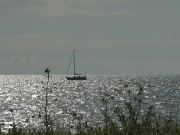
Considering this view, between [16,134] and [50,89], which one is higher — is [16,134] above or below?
below

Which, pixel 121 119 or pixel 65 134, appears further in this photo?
pixel 65 134

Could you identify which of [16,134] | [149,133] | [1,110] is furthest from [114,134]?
[1,110]

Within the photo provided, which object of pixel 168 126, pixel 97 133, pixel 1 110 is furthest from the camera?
pixel 1 110

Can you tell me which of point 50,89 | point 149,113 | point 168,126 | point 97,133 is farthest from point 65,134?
point 50,89

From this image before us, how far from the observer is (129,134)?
9.98m

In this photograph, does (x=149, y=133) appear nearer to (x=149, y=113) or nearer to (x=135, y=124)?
(x=149, y=113)

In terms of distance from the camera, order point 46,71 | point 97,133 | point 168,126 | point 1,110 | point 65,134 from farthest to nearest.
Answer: point 1,110 < point 65,134 < point 97,133 < point 168,126 < point 46,71

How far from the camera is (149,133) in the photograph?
449 inches

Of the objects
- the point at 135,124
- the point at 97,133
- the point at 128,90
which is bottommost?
the point at 97,133

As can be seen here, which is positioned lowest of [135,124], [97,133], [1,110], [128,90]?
[1,110]

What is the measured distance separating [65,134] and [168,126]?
5651 mm

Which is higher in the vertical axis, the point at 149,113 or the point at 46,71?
the point at 46,71

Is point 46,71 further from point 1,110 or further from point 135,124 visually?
point 1,110

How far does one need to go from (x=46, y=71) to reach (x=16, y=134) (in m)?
3.60
